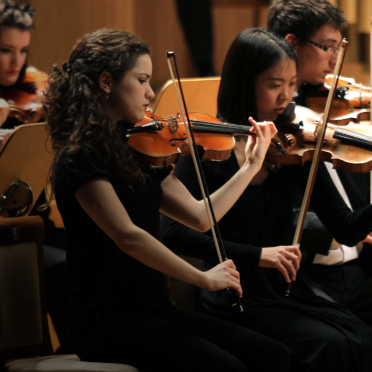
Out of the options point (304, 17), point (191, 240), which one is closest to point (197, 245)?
point (191, 240)


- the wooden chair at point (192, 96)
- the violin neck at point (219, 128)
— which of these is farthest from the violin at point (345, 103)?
the violin neck at point (219, 128)

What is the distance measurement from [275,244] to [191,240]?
9.9 inches

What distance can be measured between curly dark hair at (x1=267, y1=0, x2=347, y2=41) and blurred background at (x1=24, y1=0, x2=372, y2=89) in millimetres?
695

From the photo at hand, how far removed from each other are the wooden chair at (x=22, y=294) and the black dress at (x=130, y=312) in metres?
0.14

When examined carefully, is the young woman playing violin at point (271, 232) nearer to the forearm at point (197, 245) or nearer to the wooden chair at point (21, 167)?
the forearm at point (197, 245)

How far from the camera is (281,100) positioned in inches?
59.9

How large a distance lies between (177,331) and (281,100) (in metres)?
0.70

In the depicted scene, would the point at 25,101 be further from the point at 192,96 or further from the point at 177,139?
the point at 177,139

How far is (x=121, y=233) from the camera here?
1.12 m

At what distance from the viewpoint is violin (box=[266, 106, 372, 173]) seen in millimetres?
1456

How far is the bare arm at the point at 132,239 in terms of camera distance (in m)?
1.12

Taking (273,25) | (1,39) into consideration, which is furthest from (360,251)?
(1,39)

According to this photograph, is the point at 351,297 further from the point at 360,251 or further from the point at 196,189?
the point at 196,189

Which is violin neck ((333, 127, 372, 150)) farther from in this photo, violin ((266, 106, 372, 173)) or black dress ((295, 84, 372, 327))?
black dress ((295, 84, 372, 327))
